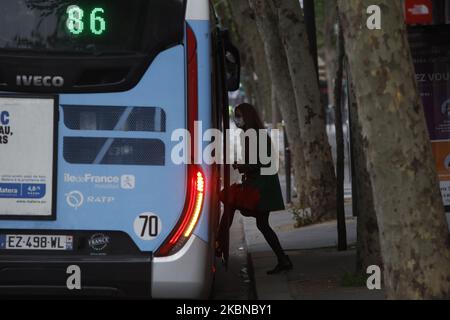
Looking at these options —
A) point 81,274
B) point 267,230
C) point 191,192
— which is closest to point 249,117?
point 267,230

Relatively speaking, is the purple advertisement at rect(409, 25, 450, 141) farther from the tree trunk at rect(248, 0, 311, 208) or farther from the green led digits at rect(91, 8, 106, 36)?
the tree trunk at rect(248, 0, 311, 208)

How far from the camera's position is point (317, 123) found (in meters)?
14.8

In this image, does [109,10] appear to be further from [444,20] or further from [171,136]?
[444,20]

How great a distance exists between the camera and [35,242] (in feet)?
23.0

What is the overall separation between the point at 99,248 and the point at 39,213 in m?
0.52

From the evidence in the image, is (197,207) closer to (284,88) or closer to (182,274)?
(182,274)

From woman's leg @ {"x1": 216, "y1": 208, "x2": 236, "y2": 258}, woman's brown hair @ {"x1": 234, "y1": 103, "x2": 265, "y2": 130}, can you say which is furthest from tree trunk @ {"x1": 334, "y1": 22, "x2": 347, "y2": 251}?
woman's leg @ {"x1": 216, "y1": 208, "x2": 236, "y2": 258}

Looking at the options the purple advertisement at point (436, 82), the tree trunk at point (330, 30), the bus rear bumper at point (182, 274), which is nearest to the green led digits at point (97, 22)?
the bus rear bumper at point (182, 274)

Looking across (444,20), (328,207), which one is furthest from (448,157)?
(328,207)

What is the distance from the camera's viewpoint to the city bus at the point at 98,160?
6.94 meters

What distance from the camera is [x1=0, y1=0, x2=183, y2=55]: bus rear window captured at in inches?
279

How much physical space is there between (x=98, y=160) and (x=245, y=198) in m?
3.08

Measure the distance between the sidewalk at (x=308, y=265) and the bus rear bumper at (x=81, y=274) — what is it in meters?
2.08

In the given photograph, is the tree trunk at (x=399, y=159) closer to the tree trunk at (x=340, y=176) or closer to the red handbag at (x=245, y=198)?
the red handbag at (x=245, y=198)
